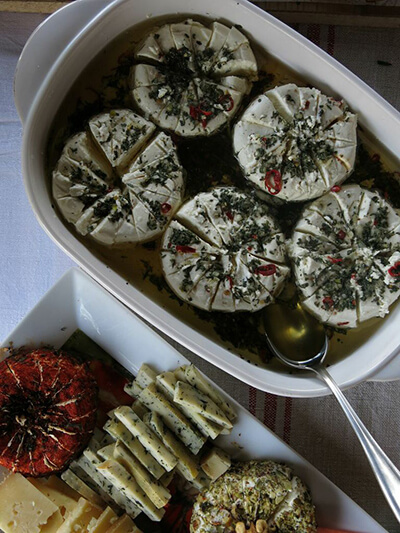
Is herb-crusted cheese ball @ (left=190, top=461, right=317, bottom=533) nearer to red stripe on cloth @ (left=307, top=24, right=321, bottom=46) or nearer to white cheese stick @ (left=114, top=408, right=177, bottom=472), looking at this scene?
white cheese stick @ (left=114, top=408, right=177, bottom=472)

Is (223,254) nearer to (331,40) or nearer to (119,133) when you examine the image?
(119,133)

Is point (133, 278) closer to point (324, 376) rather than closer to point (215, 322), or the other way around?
point (215, 322)

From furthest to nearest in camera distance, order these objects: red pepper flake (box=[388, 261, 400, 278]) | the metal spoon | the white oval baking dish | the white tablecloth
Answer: the white tablecloth < the metal spoon < red pepper flake (box=[388, 261, 400, 278]) < the white oval baking dish

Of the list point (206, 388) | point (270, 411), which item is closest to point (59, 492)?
point (206, 388)

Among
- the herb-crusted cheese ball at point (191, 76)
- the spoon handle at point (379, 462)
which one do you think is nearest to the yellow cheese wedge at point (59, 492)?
the spoon handle at point (379, 462)

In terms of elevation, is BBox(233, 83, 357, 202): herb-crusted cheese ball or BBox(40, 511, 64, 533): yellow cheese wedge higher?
BBox(233, 83, 357, 202): herb-crusted cheese ball

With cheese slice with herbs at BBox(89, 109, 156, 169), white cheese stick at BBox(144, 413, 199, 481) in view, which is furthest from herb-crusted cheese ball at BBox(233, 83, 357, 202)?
white cheese stick at BBox(144, 413, 199, 481)
